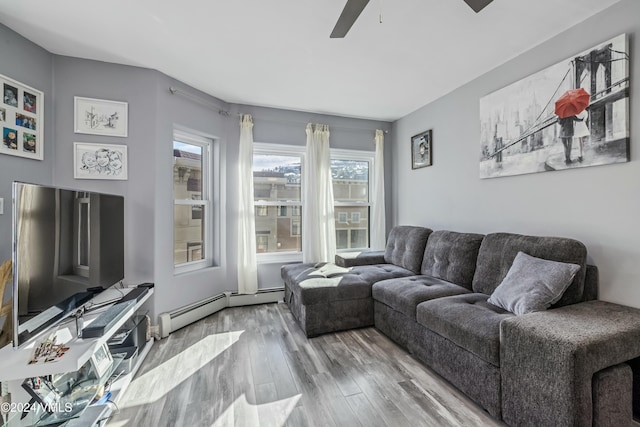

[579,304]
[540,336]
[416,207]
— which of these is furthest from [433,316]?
[416,207]

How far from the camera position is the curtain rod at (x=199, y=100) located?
274 cm

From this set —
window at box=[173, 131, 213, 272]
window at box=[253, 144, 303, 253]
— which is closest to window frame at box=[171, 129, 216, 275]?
window at box=[173, 131, 213, 272]

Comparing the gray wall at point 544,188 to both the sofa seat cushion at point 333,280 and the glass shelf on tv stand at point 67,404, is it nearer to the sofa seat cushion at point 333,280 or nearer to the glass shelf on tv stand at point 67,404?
the sofa seat cushion at point 333,280

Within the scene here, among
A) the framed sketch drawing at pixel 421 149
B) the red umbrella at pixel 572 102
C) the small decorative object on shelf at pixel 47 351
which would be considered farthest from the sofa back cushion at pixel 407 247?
the small decorative object on shelf at pixel 47 351

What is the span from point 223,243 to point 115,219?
4.37 feet

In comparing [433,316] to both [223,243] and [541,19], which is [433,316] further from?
[223,243]

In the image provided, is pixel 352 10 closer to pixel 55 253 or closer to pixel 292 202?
pixel 55 253

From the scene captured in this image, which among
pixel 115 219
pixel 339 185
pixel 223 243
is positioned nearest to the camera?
pixel 115 219

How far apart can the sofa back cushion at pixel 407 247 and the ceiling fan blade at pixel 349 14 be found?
2318 mm

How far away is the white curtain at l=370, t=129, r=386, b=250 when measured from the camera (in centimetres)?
405

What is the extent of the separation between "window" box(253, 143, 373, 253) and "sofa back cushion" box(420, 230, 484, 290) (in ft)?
4.48

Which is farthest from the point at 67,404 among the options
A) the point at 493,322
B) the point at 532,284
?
the point at 532,284

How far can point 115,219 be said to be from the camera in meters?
2.17

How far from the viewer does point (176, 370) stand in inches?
82.3
